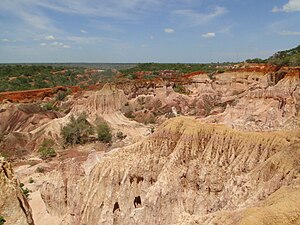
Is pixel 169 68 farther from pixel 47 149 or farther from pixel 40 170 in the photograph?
pixel 40 170

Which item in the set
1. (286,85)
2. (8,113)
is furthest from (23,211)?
(8,113)

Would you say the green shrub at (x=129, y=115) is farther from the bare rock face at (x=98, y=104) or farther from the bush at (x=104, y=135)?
the bush at (x=104, y=135)

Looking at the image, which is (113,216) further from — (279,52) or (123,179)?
(279,52)

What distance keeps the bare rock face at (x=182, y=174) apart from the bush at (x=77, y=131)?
2364 cm

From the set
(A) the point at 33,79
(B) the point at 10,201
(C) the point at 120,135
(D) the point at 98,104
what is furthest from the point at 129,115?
(A) the point at 33,79

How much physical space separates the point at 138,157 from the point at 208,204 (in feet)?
14.1

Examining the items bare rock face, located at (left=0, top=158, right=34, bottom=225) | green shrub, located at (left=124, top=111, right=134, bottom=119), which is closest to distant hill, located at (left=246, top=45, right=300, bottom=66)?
green shrub, located at (left=124, top=111, right=134, bottom=119)

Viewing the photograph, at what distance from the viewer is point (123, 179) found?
15.7 m

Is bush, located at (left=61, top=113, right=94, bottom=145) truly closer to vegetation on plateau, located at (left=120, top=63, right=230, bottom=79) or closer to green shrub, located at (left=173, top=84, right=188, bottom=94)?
green shrub, located at (left=173, top=84, right=188, bottom=94)

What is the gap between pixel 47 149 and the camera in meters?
36.6

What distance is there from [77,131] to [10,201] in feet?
93.7

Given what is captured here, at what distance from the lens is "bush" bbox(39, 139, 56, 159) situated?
3538 cm

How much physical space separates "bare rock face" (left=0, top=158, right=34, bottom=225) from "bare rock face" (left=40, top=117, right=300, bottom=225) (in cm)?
368

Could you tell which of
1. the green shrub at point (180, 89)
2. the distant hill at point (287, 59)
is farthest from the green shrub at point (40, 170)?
the distant hill at point (287, 59)
